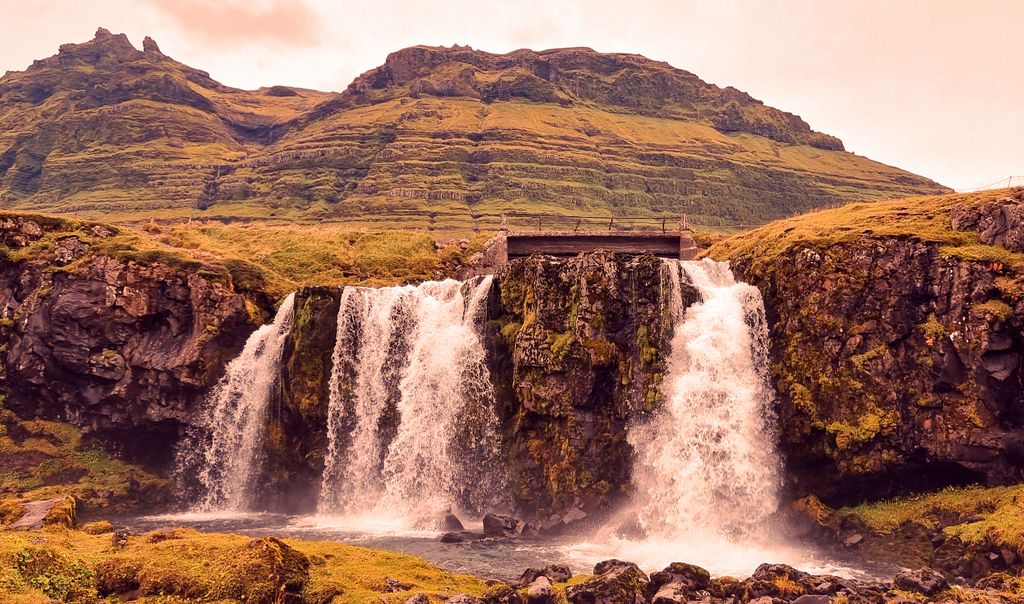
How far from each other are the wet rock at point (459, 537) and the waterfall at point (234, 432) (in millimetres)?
17540

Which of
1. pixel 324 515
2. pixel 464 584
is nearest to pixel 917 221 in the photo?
pixel 464 584

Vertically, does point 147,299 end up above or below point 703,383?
above

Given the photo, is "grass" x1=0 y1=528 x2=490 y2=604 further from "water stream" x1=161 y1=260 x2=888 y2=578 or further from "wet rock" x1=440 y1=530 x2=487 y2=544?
"wet rock" x1=440 y1=530 x2=487 y2=544

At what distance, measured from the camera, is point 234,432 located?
4525cm

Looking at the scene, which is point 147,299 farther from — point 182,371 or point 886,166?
point 886,166

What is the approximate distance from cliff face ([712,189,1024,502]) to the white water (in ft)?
5.48

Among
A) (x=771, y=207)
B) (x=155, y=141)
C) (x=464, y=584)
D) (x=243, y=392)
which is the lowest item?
(x=464, y=584)

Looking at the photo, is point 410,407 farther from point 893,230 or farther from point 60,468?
point 893,230

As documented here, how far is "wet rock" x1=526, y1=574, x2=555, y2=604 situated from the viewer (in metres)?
21.6

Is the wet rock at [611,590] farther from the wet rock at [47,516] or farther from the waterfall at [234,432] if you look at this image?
the waterfall at [234,432]

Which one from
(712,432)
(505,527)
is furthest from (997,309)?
(505,527)

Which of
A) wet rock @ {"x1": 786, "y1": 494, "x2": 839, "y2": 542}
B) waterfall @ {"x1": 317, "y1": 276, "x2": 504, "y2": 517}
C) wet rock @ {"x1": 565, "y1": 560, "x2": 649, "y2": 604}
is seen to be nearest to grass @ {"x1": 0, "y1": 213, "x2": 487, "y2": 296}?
waterfall @ {"x1": 317, "y1": 276, "x2": 504, "y2": 517}

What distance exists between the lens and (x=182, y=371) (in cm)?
4494

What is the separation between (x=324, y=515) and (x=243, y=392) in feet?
35.6
